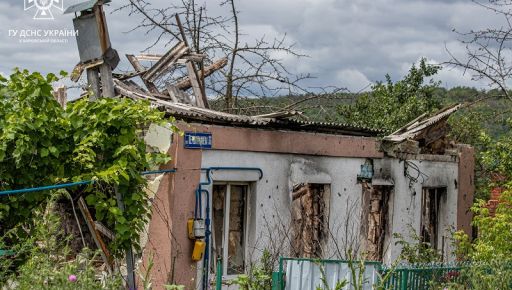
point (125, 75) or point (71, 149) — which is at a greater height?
point (125, 75)

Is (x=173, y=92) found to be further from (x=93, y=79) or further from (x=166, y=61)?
(x=93, y=79)

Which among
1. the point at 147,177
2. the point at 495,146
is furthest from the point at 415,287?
the point at 495,146

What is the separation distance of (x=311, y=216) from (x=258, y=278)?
3.36 m

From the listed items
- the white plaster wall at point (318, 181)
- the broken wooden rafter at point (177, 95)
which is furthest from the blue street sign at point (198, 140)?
the broken wooden rafter at point (177, 95)

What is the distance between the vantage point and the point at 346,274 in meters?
8.50

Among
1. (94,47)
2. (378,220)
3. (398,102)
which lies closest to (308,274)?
(94,47)

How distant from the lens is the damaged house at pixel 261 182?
9805mm

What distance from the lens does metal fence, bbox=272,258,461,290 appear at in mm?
8523

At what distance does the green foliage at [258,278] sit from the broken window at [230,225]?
1.64ft

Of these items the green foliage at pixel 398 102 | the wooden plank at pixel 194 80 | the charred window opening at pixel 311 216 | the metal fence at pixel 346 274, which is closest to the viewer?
the metal fence at pixel 346 274

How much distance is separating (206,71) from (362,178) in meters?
3.60

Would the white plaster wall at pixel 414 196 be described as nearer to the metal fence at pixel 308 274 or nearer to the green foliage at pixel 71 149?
the metal fence at pixel 308 274

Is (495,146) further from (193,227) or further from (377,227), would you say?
(193,227)

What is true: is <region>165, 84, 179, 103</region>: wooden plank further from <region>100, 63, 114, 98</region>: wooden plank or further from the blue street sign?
the blue street sign
